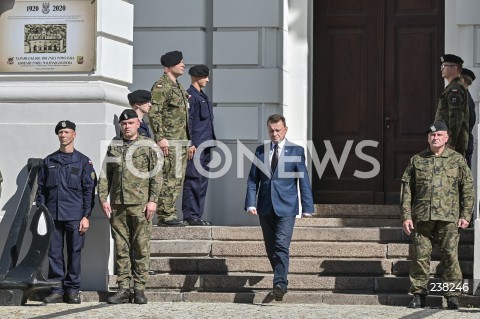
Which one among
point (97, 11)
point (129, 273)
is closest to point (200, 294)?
point (129, 273)

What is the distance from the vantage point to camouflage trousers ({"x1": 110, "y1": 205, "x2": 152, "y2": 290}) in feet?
53.4

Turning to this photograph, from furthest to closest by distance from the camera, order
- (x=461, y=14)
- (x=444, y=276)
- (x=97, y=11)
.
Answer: (x=461, y=14) → (x=97, y=11) → (x=444, y=276)

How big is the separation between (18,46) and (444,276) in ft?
17.0

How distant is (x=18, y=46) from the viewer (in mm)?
17328

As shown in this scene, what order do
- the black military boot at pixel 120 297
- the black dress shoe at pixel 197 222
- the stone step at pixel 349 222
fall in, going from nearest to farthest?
the black military boot at pixel 120 297
the black dress shoe at pixel 197 222
the stone step at pixel 349 222

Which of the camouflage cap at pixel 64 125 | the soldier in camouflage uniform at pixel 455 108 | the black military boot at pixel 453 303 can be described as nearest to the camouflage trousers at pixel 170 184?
the camouflage cap at pixel 64 125

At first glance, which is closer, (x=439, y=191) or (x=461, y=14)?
(x=439, y=191)

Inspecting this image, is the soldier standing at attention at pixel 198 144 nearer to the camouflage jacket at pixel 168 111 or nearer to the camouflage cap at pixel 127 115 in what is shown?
the camouflage jacket at pixel 168 111

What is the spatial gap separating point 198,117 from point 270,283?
265 centimetres

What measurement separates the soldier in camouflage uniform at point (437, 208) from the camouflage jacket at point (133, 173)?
253 centimetres

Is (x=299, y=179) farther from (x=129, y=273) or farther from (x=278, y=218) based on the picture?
(x=129, y=273)

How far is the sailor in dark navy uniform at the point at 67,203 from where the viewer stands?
53.9 feet

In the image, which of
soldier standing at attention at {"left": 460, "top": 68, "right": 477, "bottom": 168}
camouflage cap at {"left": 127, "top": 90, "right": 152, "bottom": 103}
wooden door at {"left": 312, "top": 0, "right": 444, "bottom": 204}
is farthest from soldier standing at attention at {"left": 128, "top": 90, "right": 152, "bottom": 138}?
soldier standing at attention at {"left": 460, "top": 68, "right": 477, "bottom": 168}

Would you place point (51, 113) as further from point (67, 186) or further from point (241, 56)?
point (241, 56)
